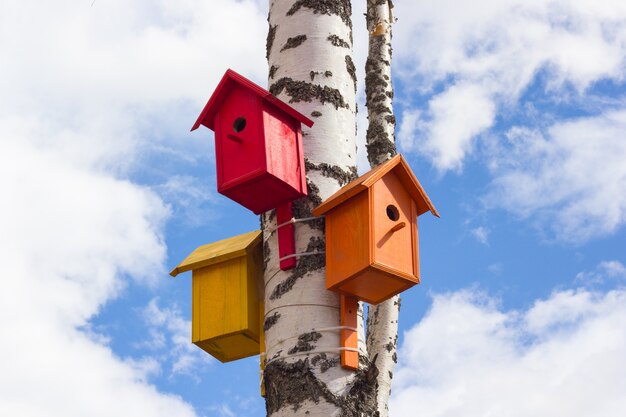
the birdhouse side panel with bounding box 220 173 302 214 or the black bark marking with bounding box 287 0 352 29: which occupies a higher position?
the black bark marking with bounding box 287 0 352 29

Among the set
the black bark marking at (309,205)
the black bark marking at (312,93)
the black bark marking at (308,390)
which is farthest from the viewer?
the black bark marking at (312,93)

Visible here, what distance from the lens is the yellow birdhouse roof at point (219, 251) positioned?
4.79 meters

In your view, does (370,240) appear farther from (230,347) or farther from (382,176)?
(230,347)

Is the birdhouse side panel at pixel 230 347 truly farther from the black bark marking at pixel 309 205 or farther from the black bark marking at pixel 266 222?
the black bark marking at pixel 309 205

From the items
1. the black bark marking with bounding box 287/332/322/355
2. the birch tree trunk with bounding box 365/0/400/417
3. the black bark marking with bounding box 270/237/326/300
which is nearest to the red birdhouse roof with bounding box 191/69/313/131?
the black bark marking with bounding box 270/237/326/300

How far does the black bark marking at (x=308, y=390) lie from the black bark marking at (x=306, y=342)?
51 millimetres

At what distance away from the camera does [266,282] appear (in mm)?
4180

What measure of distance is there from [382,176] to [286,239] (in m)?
0.58

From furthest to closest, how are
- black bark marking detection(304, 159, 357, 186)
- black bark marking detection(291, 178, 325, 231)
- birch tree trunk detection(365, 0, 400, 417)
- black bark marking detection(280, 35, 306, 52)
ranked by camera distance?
birch tree trunk detection(365, 0, 400, 417), black bark marking detection(280, 35, 306, 52), black bark marking detection(304, 159, 357, 186), black bark marking detection(291, 178, 325, 231)

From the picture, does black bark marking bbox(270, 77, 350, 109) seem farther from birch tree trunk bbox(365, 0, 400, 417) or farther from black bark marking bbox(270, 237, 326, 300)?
birch tree trunk bbox(365, 0, 400, 417)

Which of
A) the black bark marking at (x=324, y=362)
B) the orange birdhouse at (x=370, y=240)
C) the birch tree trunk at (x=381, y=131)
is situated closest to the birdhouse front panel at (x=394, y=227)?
the orange birdhouse at (x=370, y=240)

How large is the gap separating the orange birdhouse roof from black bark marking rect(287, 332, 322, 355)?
58 centimetres

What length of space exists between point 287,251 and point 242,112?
87cm

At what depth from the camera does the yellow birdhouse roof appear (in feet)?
15.7
